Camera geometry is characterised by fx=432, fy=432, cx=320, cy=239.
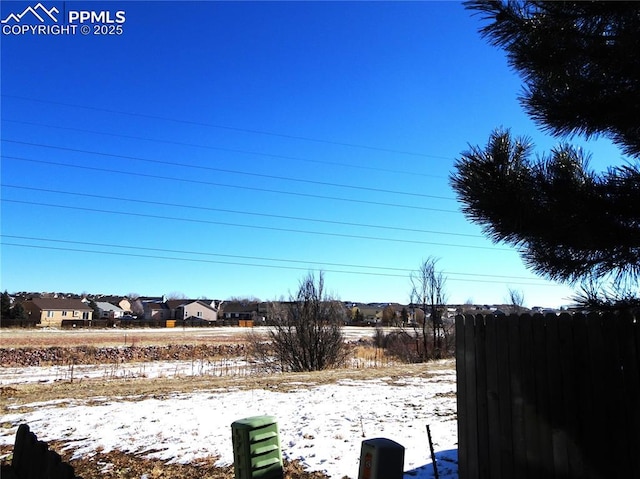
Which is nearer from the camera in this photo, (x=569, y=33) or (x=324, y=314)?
(x=569, y=33)

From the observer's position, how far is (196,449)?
5855mm

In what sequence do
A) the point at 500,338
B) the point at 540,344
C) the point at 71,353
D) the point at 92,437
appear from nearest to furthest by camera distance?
1. the point at 540,344
2. the point at 500,338
3. the point at 92,437
4. the point at 71,353

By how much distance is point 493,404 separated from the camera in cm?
386

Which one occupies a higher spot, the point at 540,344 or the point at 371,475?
the point at 540,344

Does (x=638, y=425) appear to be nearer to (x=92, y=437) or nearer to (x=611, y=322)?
(x=611, y=322)

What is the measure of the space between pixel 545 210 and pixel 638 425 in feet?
5.52

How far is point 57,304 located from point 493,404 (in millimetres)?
90689

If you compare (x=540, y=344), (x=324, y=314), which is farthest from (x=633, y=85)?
(x=324, y=314)

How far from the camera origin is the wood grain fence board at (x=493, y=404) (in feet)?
12.5

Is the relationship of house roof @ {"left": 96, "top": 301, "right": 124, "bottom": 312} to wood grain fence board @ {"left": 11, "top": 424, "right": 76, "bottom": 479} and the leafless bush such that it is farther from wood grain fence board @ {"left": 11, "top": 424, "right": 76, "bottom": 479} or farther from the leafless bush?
wood grain fence board @ {"left": 11, "top": 424, "right": 76, "bottom": 479}

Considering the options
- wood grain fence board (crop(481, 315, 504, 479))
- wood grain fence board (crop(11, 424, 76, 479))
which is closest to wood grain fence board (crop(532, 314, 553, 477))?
wood grain fence board (crop(481, 315, 504, 479))

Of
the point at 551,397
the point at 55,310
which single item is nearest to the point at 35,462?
the point at 551,397

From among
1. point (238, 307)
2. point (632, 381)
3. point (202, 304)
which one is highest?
point (632, 381)

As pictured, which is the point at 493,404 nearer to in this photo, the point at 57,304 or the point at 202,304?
the point at 57,304
